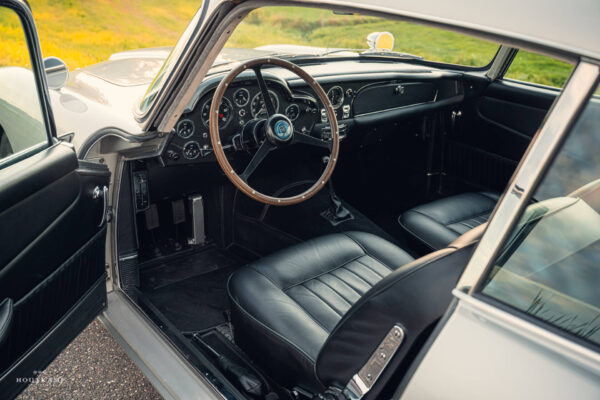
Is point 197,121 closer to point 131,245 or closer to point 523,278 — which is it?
point 131,245

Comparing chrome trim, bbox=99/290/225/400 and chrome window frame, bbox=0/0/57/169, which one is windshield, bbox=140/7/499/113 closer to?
chrome window frame, bbox=0/0/57/169

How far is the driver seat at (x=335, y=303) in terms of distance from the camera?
A: 112cm

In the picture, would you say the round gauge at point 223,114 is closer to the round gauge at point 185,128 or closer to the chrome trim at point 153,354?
the round gauge at point 185,128

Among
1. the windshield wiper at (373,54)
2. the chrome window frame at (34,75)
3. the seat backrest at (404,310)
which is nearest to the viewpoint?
the seat backrest at (404,310)

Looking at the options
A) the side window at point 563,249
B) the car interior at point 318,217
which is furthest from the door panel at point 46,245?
the side window at point 563,249

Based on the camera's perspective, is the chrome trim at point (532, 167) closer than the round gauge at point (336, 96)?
Yes

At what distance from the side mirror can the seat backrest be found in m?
1.60

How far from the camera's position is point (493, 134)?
3.42 meters

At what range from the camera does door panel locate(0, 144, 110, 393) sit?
137 centimetres

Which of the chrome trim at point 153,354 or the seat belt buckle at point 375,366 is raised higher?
the seat belt buckle at point 375,366

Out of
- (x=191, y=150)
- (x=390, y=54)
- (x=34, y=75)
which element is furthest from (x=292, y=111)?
(x=34, y=75)

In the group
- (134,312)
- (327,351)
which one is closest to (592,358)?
(327,351)

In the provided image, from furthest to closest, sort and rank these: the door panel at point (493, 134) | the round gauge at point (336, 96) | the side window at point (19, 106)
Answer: the door panel at point (493, 134), the round gauge at point (336, 96), the side window at point (19, 106)

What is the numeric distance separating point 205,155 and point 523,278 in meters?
1.89
